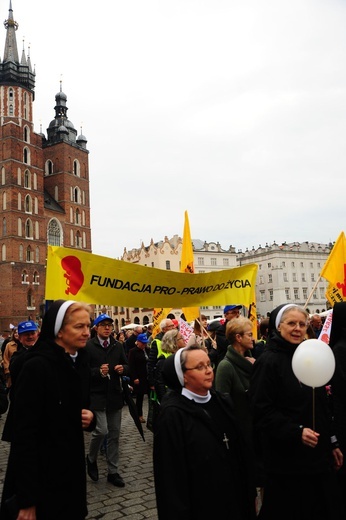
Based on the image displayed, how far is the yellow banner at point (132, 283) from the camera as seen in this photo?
5863 mm

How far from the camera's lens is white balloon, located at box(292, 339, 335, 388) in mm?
3047

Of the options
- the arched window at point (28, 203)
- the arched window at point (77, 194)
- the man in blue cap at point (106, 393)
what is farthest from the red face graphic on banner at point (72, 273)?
the arched window at point (77, 194)

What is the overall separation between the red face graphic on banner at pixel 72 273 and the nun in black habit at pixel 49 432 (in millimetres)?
2840

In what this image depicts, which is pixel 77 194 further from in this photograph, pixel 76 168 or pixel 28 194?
pixel 28 194

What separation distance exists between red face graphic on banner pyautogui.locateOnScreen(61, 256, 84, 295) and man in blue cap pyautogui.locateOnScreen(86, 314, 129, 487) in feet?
1.72

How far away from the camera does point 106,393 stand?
19.6ft

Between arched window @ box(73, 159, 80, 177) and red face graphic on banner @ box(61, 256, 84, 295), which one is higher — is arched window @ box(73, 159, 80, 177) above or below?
above

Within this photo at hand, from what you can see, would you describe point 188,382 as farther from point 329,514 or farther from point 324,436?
point 329,514

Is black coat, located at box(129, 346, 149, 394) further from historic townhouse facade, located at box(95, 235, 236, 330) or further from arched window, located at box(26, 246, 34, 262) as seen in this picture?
historic townhouse facade, located at box(95, 235, 236, 330)

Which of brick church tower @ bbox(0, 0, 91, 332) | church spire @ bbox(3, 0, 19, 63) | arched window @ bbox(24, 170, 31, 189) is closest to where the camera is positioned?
brick church tower @ bbox(0, 0, 91, 332)

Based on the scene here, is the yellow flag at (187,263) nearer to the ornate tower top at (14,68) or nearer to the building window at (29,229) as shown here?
the building window at (29,229)

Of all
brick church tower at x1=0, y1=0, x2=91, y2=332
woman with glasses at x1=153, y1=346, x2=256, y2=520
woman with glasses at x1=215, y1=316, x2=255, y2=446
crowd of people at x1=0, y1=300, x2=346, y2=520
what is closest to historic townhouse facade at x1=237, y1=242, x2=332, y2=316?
brick church tower at x1=0, y1=0, x2=91, y2=332

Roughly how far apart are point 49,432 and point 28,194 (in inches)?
2226

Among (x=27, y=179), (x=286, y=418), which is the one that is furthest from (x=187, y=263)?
(x=27, y=179)
